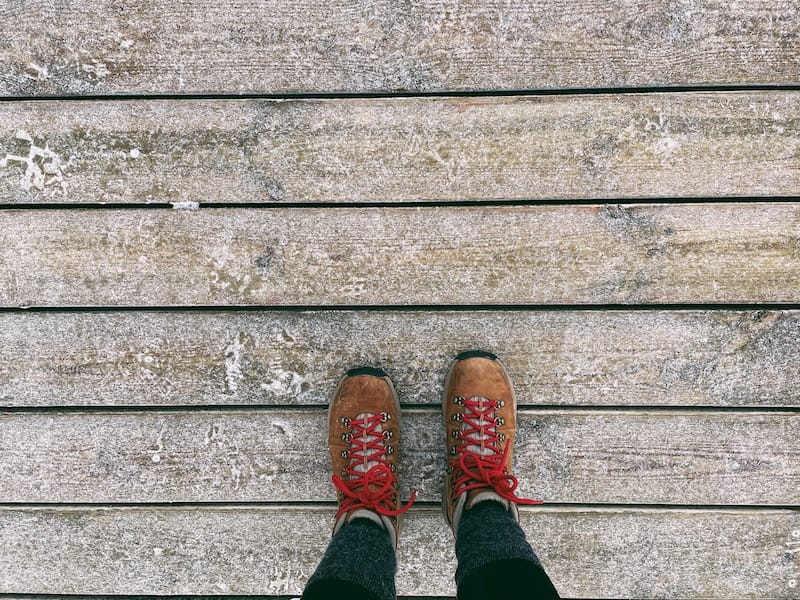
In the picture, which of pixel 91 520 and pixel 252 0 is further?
pixel 91 520

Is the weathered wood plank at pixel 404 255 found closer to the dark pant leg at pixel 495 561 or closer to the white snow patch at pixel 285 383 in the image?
the white snow patch at pixel 285 383

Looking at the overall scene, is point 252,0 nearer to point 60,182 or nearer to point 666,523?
point 60,182

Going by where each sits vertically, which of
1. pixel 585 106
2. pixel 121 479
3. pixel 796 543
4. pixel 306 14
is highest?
pixel 306 14

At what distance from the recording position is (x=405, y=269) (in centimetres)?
101

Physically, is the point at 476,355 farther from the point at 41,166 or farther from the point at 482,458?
the point at 41,166

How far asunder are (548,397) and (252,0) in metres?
1.02

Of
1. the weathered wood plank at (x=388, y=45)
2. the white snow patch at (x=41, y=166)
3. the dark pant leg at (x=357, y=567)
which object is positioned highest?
the weathered wood plank at (x=388, y=45)

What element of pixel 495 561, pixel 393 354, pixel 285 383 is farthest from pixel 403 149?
pixel 495 561

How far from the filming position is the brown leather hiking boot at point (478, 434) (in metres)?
1.00

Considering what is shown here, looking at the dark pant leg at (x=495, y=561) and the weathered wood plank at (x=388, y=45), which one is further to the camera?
the weathered wood plank at (x=388, y=45)

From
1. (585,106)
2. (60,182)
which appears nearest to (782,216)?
(585,106)

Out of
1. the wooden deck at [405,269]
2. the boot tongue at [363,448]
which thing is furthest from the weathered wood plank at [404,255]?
the boot tongue at [363,448]

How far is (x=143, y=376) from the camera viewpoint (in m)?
1.05

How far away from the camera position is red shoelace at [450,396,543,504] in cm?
100
